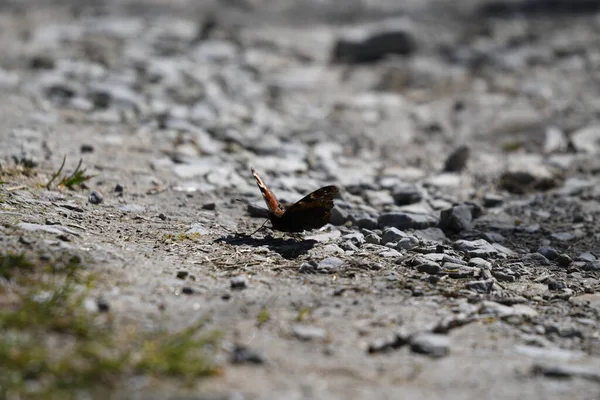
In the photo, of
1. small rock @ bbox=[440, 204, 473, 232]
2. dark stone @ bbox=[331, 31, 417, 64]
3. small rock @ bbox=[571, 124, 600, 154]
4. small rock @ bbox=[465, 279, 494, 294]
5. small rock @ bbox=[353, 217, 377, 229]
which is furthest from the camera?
dark stone @ bbox=[331, 31, 417, 64]

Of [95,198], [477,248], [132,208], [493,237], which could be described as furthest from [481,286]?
[95,198]

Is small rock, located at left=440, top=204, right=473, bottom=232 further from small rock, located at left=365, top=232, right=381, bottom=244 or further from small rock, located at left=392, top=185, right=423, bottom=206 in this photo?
small rock, located at left=365, top=232, right=381, bottom=244

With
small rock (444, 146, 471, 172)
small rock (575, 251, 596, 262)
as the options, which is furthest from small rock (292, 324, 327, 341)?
Result: small rock (444, 146, 471, 172)

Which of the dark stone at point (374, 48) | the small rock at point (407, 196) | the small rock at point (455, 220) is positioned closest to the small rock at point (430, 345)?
the small rock at point (455, 220)

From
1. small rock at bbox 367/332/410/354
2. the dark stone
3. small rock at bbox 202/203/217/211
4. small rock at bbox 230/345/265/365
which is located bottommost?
small rock at bbox 202/203/217/211

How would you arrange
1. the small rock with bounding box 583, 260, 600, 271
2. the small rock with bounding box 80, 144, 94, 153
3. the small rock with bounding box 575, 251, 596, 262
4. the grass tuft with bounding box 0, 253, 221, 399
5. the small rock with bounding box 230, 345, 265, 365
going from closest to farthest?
1. the grass tuft with bounding box 0, 253, 221, 399
2. the small rock with bounding box 230, 345, 265, 365
3. the small rock with bounding box 583, 260, 600, 271
4. the small rock with bounding box 575, 251, 596, 262
5. the small rock with bounding box 80, 144, 94, 153

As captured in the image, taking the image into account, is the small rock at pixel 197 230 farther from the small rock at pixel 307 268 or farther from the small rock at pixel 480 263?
the small rock at pixel 480 263
